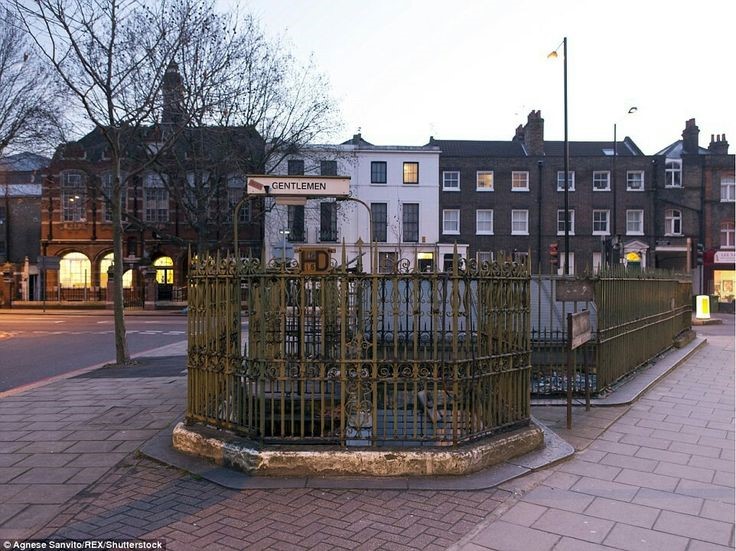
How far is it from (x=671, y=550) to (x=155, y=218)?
44.0 meters

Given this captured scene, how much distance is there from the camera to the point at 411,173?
43.0 metres

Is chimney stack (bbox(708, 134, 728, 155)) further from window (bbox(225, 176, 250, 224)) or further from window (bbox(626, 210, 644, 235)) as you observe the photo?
window (bbox(225, 176, 250, 224))

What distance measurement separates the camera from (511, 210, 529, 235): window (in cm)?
4309

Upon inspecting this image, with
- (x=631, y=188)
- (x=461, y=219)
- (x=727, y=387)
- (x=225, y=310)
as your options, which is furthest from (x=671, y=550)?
(x=631, y=188)

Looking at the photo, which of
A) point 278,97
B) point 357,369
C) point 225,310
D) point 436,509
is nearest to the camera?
point 436,509

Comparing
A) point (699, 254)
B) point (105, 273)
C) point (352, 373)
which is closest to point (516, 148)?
point (699, 254)

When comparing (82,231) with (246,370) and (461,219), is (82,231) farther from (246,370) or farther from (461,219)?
(246,370)

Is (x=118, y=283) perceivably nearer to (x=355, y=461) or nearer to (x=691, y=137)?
(x=355, y=461)

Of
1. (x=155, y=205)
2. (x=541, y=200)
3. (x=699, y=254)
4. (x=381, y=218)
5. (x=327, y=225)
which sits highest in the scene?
(x=541, y=200)

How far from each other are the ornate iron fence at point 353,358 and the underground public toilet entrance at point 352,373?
1 cm

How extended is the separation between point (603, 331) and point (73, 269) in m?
43.3

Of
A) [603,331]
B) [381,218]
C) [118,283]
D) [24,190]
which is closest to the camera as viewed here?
[603,331]

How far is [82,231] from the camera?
44094mm

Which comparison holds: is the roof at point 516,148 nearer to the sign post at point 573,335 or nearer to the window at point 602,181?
the window at point 602,181
